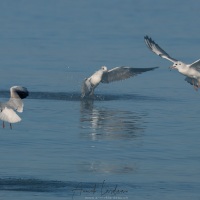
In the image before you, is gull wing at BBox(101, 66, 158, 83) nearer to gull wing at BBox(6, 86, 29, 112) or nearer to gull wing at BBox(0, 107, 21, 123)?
gull wing at BBox(6, 86, 29, 112)

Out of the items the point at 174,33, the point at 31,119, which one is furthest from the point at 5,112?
the point at 174,33

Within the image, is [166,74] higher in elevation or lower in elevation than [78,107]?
higher

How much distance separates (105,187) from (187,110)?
716 centimetres

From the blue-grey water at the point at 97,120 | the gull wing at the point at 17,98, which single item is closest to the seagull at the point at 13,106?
the gull wing at the point at 17,98

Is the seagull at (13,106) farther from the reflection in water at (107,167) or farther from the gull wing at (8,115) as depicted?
the reflection in water at (107,167)

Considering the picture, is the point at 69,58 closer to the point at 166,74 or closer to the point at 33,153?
the point at 166,74

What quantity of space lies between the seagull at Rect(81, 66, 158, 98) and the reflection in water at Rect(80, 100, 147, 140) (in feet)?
5.19

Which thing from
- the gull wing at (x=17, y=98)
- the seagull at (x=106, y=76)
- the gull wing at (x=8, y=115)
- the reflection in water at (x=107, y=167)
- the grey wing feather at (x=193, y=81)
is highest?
the seagull at (x=106, y=76)

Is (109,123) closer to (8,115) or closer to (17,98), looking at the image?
(17,98)

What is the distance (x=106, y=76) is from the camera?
2658 centimetres

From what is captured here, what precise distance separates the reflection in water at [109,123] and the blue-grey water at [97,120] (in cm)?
2

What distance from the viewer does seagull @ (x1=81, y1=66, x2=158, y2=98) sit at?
25766 millimetres

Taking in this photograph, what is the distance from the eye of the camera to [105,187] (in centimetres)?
1623

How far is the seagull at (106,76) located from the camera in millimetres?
25766
